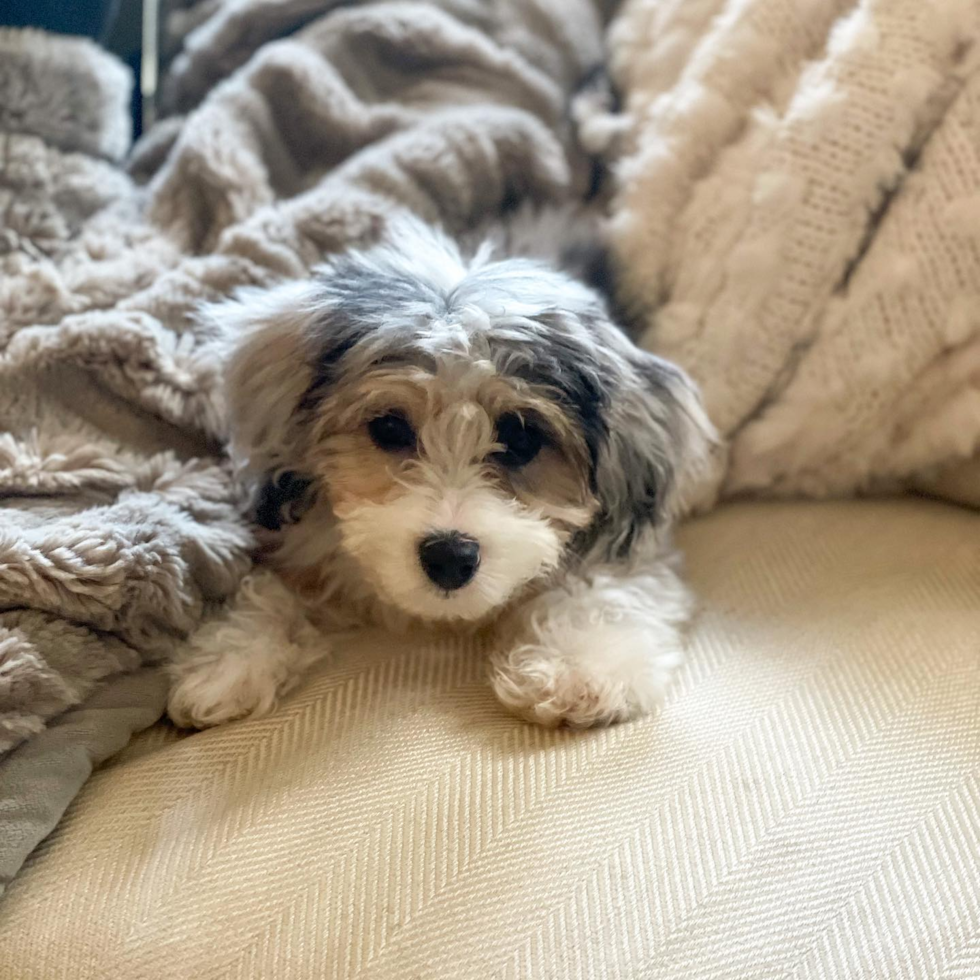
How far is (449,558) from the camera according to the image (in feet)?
4.01

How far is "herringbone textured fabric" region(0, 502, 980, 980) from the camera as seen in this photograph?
3.10 feet

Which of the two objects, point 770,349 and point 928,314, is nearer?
point 928,314

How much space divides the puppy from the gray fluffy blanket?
0.11 m

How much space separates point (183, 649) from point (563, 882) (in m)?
0.64

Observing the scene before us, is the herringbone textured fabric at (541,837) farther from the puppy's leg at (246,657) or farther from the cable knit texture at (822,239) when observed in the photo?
the cable knit texture at (822,239)

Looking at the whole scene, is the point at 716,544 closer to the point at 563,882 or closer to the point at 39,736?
the point at 563,882

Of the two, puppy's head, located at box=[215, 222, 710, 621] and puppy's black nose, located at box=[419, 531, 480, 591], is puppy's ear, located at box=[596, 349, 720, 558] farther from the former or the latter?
puppy's black nose, located at box=[419, 531, 480, 591]

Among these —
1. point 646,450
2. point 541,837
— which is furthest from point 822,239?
point 541,837

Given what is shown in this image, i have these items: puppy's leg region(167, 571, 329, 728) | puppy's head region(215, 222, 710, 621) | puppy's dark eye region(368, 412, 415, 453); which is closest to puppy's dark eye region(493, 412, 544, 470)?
puppy's head region(215, 222, 710, 621)

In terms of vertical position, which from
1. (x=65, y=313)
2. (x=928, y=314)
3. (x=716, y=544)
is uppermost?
(x=928, y=314)

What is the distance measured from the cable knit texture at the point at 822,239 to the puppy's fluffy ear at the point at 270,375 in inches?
26.3

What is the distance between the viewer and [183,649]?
134 cm

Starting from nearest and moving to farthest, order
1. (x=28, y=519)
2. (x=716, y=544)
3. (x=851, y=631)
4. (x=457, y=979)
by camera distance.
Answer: (x=457, y=979) → (x=28, y=519) → (x=851, y=631) → (x=716, y=544)

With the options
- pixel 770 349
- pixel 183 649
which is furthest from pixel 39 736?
pixel 770 349
